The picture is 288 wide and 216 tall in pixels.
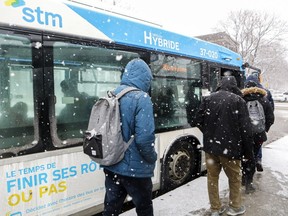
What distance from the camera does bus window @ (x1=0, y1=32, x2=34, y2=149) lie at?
2707 mm

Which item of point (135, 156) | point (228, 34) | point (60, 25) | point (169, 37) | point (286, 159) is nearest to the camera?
point (135, 156)

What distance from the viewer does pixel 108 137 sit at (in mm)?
2340

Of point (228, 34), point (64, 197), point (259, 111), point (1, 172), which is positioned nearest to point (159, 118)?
point (259, 111)

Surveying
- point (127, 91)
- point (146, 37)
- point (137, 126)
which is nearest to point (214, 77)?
point (146, 37)

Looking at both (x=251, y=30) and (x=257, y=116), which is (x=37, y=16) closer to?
(x=257, y=116)

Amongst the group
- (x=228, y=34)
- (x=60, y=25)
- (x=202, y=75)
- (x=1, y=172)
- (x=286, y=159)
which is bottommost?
(x=286, y=159)

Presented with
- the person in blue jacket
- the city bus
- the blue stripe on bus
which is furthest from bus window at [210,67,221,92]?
the person in blue jacket

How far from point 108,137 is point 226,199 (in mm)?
2576

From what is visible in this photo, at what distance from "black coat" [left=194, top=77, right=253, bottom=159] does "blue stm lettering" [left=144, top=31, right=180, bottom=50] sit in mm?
1425

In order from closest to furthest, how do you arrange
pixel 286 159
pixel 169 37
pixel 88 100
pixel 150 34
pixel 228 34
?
1. pixel 88 100
2. pixel 150 34
3. pixel 169 37
4. pixel 286 159
5. pixel 228 34

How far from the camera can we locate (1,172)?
2.58 metres

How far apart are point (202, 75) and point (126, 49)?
2.10 meters

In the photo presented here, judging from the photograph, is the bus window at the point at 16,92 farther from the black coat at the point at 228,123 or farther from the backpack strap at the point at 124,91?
the black coat at the point at 228,123

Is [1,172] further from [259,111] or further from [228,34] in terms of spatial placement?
[228,34]
